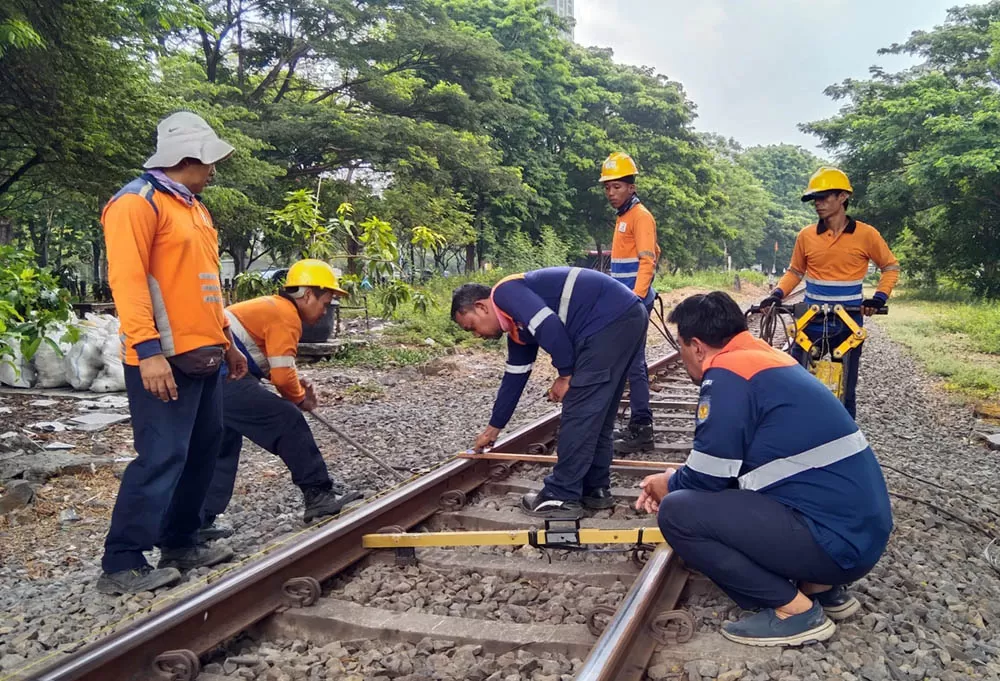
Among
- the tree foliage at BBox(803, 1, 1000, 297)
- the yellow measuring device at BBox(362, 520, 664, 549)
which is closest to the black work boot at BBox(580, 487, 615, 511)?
the yellow measuring device at BBox(362, 520, 664, 549)

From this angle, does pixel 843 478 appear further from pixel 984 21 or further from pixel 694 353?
pixel 984 21

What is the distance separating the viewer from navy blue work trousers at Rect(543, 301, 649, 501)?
3.83m

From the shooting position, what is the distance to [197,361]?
10.6 feet

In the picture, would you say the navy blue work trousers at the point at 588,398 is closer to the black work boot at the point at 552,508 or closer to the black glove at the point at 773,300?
the black work boot at the point at 552,508

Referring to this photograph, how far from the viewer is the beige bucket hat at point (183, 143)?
3.23 metres

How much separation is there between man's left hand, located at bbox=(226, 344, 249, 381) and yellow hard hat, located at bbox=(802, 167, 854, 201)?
139 inches

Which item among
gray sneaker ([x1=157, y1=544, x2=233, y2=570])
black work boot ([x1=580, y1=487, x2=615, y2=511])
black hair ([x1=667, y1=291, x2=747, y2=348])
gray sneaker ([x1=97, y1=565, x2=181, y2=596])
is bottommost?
gray sneaker ([x1=157, y1=544, x2=233, y2=570])

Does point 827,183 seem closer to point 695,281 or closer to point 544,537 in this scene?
point 544,537

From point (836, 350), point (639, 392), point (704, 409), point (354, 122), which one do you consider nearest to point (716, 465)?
point (704, 409)

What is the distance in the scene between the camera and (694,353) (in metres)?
2.87

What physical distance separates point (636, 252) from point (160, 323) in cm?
343

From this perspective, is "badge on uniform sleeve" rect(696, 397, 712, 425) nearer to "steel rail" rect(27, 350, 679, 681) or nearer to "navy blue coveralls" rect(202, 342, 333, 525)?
"steel rail" rect(27, 350, 679, 681)

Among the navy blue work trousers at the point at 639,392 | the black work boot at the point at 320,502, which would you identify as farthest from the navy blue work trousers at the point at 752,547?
the navy blue work trousers at the point at 639,392

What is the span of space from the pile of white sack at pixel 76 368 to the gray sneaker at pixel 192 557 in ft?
15.4
